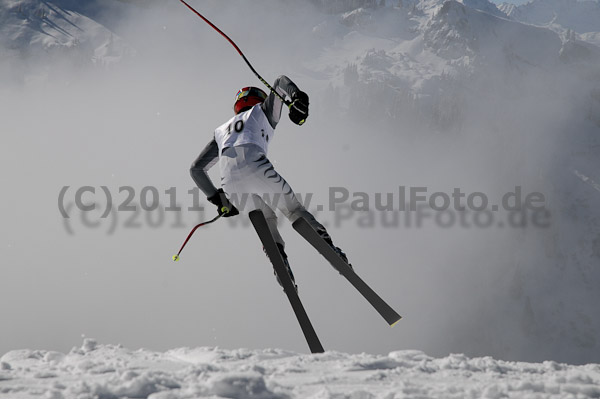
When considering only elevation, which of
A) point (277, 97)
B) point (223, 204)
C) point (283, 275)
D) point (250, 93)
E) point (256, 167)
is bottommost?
point (283, 275)

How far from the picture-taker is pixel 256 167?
20.6 feet

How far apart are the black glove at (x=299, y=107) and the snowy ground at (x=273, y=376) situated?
296cm

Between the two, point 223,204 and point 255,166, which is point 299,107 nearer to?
point 255,166

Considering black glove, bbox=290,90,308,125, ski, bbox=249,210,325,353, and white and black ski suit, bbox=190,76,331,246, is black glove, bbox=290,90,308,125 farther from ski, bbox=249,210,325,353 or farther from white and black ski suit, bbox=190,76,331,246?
ski, bbox=249,210,325,353

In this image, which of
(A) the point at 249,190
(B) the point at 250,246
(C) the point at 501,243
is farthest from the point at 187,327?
(A) the point at 249,190

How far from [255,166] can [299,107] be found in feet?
3.16

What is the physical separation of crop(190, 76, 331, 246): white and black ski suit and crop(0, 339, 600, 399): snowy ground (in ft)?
6.59

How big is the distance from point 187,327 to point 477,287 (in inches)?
3767

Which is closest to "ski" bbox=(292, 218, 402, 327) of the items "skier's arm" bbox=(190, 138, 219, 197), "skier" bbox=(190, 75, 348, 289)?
"skier" bbox=(190, 75, 348, 289)

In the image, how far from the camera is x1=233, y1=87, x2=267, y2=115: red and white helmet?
694cm

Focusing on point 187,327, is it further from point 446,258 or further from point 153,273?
point 446,258

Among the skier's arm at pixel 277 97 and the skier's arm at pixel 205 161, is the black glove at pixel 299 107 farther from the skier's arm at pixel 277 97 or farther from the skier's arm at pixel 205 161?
the skier's arm at pixel 205 161

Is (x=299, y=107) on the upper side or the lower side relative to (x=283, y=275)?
upper

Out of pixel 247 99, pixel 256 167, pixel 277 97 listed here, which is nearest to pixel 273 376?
pixel 256 167
